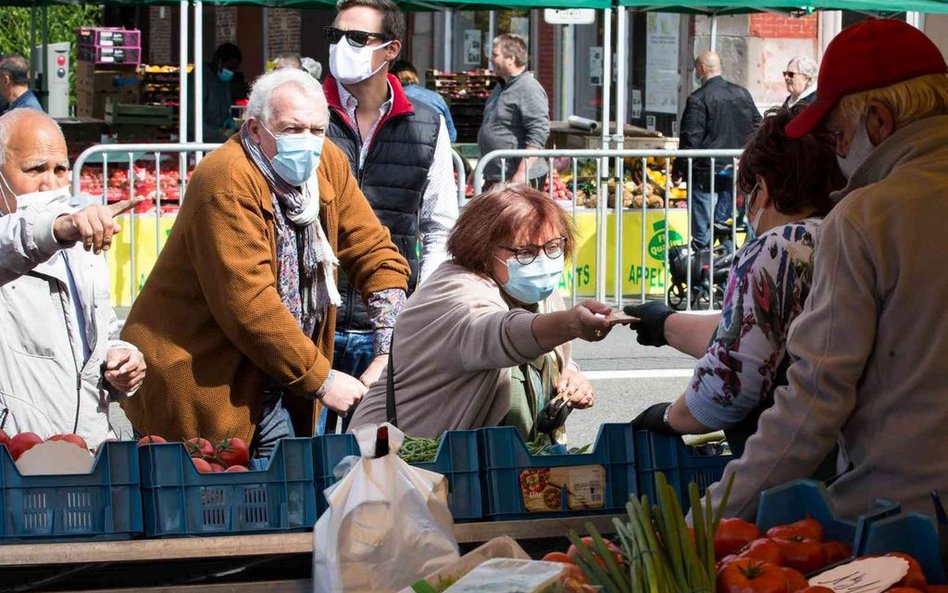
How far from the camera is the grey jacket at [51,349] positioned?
4.14 meters

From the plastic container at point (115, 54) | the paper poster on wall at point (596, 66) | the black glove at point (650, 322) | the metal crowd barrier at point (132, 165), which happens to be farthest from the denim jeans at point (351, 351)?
the paper poster on wall at point (596, 66)

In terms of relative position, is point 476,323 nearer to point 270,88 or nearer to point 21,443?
point 270,88

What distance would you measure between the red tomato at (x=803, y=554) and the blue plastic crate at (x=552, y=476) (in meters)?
0.84

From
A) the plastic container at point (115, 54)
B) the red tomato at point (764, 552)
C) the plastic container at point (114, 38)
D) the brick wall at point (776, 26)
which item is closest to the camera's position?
the red tomato at point (764, 552)

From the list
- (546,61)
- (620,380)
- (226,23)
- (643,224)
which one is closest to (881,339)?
(620,380)

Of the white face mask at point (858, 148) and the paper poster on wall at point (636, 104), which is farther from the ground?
the paper poster on wall at point (636, 104)

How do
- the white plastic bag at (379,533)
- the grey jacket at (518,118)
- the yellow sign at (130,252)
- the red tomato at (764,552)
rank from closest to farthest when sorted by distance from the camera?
the red tomato at (764,552) → the white plastic bag at (379,533) → the yellow sign at (130,252) → the grey jacket at (518,118)

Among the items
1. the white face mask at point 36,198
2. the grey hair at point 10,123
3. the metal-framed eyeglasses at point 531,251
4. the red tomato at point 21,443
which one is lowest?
the red tomato at point 21,443

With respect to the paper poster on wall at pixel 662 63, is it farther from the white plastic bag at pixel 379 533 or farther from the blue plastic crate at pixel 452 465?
the white plastic bag at pixel 379 533

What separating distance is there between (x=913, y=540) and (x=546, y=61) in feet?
64.8

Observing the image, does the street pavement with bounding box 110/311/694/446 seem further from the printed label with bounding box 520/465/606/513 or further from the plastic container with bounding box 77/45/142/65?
the plastic container with bounding box 77/45/142/65

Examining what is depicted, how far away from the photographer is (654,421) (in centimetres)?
352

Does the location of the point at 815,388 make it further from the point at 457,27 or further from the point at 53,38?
the point at 53,38

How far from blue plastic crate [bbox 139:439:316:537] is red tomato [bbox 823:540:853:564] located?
3.85ft
